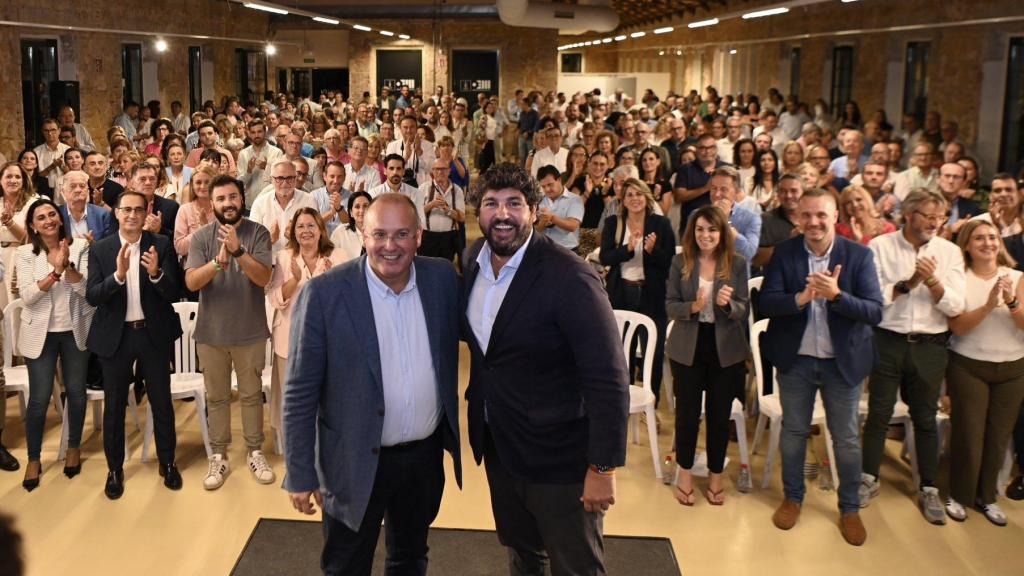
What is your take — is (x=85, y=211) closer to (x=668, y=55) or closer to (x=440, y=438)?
(x=440, y=438)

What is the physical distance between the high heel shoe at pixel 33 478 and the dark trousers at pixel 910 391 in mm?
4635

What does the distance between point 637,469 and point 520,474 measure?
2690mm

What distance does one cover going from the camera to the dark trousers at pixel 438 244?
8.75 metres

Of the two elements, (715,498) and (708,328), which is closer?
(708,328)

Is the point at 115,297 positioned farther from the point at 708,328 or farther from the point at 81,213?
the point at 708,328

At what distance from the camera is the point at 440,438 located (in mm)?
3686

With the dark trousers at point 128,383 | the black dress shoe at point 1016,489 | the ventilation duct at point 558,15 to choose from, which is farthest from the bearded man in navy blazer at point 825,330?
the ventilation duct at point 558,15

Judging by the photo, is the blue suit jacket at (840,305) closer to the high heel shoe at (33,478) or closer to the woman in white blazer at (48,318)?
the woman in white blazer at (48,318)

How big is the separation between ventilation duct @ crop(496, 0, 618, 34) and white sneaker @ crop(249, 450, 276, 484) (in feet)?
56.2

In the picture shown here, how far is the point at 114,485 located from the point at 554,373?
3.29m

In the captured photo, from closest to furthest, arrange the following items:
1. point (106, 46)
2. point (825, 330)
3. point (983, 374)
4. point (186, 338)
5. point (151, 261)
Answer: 1. point (825, 330)
2. point (151, 261)
3. point (983, 374)
4. point (186, 338)
5. point (106, 46)

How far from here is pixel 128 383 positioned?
5.54 meters

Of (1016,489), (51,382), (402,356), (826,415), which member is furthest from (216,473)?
(1016,489)

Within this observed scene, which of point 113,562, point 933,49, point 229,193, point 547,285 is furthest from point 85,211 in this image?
point 933,49
